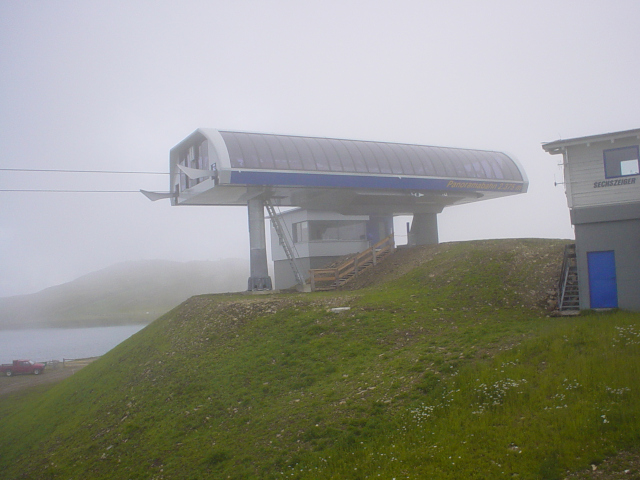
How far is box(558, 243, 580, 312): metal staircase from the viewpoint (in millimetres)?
16125

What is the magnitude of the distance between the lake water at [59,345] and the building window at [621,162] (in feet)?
142

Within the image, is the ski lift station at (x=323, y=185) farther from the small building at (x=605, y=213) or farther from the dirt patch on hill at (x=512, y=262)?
the small building at (x=605, y=213)

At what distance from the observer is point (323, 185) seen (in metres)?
27.6

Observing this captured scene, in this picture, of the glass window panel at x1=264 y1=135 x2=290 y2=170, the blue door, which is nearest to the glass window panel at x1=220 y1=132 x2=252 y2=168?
the glass window panel at x1=264 y1=135 x2=290 y2=170

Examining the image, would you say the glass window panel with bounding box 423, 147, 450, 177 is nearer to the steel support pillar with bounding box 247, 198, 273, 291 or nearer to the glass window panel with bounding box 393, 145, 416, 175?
the glass window panel with bounding box 393, 145, 416, 175

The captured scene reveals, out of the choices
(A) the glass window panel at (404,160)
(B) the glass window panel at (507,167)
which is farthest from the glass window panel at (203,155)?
(B) the glass window panel at (507,167)

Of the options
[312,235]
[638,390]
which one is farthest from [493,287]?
[312,235]

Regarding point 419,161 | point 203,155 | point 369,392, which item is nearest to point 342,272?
point 419,161

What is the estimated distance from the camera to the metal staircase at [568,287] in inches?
635

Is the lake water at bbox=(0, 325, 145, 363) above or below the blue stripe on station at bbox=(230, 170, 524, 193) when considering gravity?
below

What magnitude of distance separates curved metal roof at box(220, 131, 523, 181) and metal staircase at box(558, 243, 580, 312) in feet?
42.9

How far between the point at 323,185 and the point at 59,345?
42.9 m

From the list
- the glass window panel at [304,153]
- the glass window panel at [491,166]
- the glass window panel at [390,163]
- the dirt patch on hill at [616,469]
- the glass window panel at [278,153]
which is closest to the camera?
the dirt patch on hill at [616,469]

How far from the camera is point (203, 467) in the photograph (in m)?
10.7
